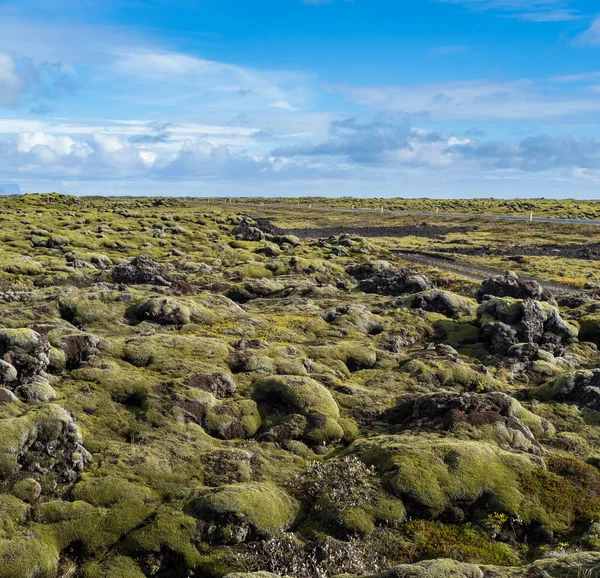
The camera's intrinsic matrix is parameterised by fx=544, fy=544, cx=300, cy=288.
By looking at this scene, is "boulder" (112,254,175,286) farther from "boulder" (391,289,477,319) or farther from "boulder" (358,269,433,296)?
"boulder" (391,289,477,319)

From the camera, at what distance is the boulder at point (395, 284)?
5584cm

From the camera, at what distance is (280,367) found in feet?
94.0

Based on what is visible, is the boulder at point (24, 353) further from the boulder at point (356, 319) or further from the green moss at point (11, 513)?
the boulder at point (356, 319)

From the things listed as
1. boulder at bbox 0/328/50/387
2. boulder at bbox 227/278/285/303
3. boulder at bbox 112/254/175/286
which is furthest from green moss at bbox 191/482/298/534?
boulder at bbox 112/254/175/286

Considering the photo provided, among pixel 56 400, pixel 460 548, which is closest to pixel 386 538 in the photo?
pixel 460 548

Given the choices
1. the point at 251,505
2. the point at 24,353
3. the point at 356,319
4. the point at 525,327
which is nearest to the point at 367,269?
the point at 356,319

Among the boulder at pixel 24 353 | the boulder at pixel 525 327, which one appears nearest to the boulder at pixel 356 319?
the boulder at pixel 525 327

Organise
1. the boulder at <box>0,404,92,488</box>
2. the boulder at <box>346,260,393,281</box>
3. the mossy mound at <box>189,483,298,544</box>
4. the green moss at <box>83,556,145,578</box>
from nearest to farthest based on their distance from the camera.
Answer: the green moss at <box>83,556,145,578</box> < the mossy mound at <box>189,483,298,544</box> < the boulder at <box>0,404,92,488</box> < the boulder at <box>346,260,393,281</box>

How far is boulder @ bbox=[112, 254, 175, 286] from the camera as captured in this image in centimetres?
5557

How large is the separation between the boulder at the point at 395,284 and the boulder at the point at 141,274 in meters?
20.8

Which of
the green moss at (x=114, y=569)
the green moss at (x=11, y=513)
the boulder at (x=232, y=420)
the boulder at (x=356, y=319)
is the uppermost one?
the boulder at (x=356, y=319)

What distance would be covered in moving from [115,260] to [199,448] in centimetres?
6070

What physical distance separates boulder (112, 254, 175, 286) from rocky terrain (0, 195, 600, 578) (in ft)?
46.9

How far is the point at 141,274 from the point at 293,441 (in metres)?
38.2
